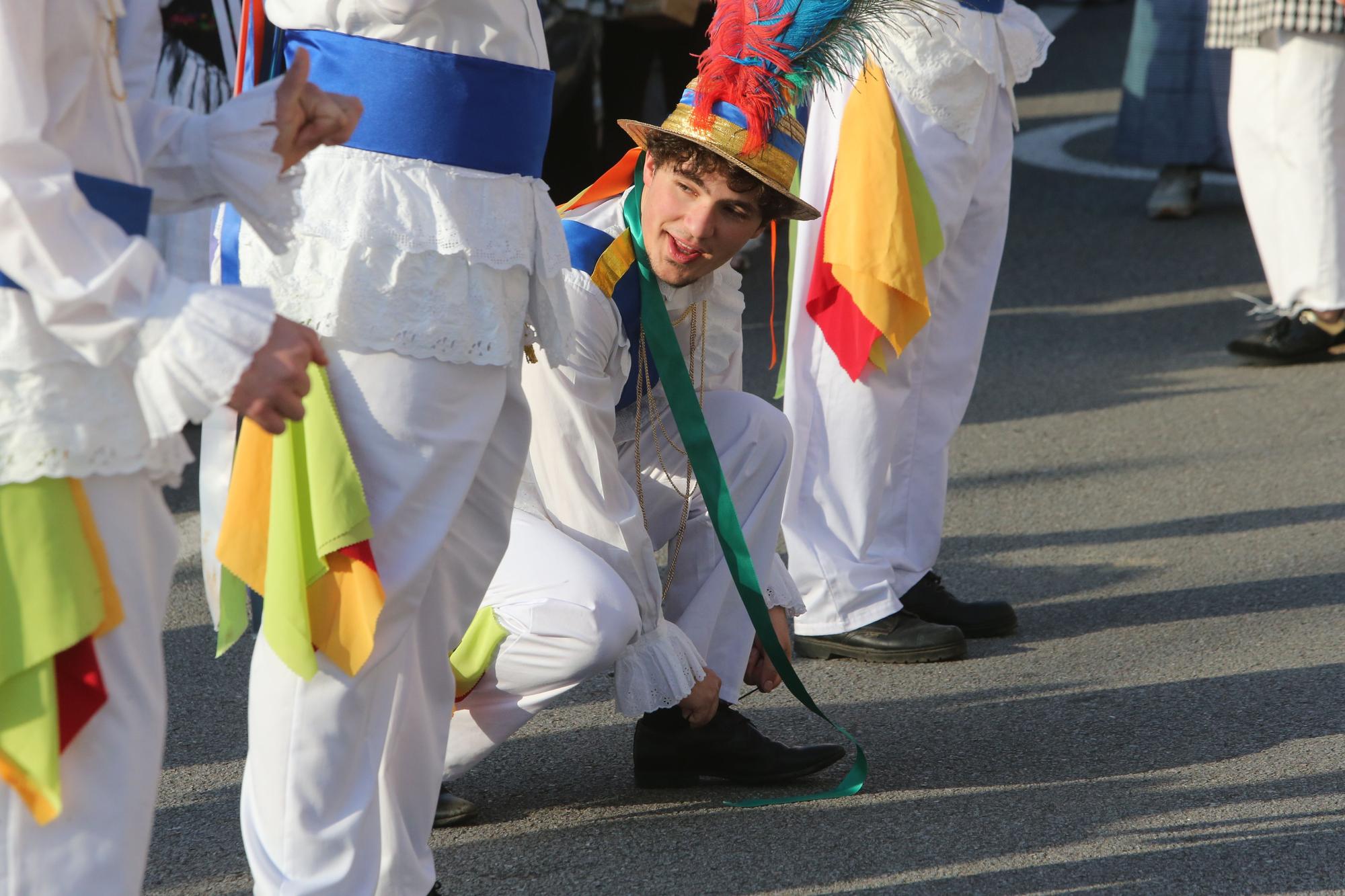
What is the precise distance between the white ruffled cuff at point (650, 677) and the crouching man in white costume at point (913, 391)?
0.84 m

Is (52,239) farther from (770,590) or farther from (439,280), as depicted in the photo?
(770,590)

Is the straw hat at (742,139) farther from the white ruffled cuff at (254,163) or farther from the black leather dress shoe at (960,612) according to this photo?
the black leather dress shoe at (960,612)

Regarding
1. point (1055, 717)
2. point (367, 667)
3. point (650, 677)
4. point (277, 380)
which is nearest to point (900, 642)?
point (1055, 717)

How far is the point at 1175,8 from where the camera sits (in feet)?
25.0

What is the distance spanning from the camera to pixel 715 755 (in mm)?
2887

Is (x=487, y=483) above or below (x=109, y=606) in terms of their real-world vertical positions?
below

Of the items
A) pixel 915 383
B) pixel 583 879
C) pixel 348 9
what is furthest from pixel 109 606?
pixel 915 383

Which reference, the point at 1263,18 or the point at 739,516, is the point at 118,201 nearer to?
the point at 739,516

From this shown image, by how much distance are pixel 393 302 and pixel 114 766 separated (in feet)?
2.21

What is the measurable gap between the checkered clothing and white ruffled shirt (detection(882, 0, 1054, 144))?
236cm

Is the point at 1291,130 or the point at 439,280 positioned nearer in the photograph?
the point at 439,280

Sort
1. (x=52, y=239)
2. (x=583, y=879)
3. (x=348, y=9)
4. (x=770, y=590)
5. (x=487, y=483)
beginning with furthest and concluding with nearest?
(x=770, y=590)
(x=583, y=879)
(x=487, y=483)
(x=348, y=9)
(x=52, y=239)

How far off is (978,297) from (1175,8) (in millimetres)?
4705

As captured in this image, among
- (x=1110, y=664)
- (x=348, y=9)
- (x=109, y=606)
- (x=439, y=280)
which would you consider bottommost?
(x=1110, y=664)
